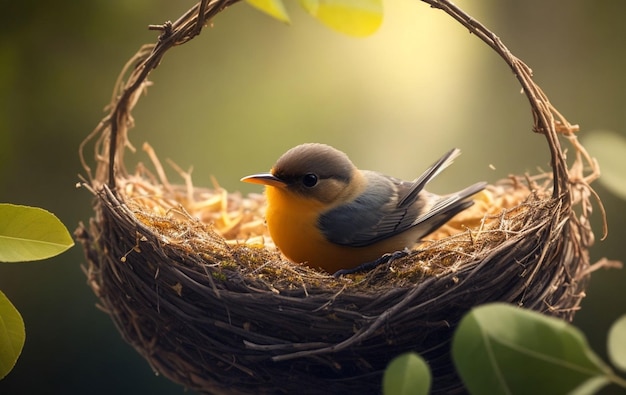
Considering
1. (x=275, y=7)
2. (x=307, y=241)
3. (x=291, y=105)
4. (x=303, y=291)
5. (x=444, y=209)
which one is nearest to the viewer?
(x=275, y=7)

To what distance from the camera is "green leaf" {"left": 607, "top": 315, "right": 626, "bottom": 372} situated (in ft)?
1.88

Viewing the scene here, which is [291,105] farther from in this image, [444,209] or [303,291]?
[303,291]

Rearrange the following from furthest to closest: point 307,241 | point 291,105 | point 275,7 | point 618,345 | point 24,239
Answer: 1. point 291,105
2. point 307,241
3. point 24,239
4. point 275,7
5. point 618,345

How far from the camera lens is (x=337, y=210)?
1500 millimetres

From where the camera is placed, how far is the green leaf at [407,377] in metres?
0.63

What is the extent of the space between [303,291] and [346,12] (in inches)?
22.7

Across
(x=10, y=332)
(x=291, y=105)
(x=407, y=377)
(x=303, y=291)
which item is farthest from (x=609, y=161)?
(x=291, y=105)

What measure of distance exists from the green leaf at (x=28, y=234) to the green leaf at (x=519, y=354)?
0.56m

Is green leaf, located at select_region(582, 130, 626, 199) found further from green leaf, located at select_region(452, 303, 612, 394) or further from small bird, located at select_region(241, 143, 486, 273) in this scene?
small bird, located at select_region(241, 143, 486, 273)

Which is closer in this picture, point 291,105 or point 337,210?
point 337,210

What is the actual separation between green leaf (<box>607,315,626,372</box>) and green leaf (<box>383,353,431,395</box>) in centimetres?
16

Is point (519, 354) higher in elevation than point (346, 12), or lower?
lower

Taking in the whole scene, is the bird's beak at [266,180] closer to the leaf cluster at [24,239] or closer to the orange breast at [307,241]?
the orange breast at [307,241]

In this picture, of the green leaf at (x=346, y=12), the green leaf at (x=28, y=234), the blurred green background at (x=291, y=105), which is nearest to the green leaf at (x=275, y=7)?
the green leaf at (x=346, y=12)
